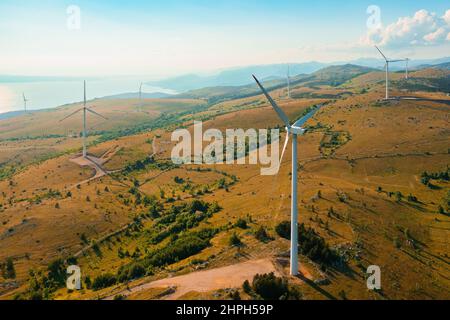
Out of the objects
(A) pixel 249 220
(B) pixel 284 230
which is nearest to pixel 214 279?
(B) pixel 284 230

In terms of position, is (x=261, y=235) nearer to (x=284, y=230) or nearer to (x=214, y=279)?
(x=284, y=230)

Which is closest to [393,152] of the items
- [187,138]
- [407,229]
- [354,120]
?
[354,120]

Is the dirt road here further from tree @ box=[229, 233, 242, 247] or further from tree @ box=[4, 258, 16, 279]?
tree @ box=[4, 258, 16, 279]

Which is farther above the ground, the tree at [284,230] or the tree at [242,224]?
the tree at [284,230]

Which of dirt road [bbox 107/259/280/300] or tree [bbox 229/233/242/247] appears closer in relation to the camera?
dirt road [bbox 107/259/280/300]

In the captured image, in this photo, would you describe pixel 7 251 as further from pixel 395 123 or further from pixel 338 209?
pixel 395 123

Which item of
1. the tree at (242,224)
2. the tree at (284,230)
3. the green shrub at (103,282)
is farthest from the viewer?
the tree at (242,224)

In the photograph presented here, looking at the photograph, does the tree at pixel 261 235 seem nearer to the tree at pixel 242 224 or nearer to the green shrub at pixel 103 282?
the tree at pixel 242 224

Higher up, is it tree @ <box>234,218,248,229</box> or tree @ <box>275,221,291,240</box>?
tree @ <box>275,221,291,240</box>

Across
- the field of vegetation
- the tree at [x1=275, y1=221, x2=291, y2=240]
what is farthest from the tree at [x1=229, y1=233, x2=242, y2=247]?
the tree at [x1=275, y1=221, x2=291, y2=240]

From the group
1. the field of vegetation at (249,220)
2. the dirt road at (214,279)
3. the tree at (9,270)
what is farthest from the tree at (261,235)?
the tree at (9,270)

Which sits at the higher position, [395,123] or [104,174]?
Answer: [395,123]
